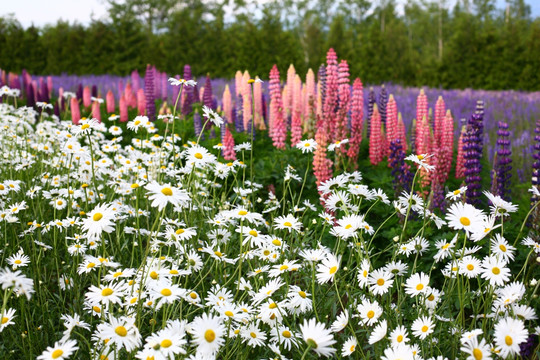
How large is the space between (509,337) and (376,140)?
3.20m

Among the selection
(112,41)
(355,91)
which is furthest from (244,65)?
(355,91)

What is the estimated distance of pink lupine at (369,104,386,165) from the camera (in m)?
4.64

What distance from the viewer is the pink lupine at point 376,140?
4637 millimetres

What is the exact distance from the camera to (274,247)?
2477 mm

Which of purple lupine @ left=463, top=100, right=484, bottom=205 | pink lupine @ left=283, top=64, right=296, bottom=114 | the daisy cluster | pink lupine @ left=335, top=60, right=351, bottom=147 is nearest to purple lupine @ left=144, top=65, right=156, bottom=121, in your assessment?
pink lupine @ left=283, top=64, right=296, bottom=114

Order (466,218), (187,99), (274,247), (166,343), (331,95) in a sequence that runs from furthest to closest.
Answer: (187,99), (331,95), (274,247), (466,218), (166,343)

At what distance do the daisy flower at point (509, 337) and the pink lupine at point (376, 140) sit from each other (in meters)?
3.12

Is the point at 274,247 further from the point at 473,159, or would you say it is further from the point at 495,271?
the point at 473,159

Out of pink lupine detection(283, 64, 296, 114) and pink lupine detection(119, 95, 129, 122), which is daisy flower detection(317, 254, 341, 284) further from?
pink lupine detection(119, 95, 129, 122)

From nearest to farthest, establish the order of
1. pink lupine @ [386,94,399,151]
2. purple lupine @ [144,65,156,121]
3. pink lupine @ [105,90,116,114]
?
1. pink lupine @ [386,94,399,151]
2. purple lupine @ [144,65,156,121]
3. pink lupine @ [105,90,116,114]

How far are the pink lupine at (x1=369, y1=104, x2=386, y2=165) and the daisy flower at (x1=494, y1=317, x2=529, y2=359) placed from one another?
3116 mm

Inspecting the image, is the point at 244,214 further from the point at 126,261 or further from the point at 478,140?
the point at 478,140

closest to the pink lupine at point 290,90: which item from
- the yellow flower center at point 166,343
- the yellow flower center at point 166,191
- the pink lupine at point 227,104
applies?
the pink lupine at point 227,104

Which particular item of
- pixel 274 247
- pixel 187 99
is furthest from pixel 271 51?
pixel 274 247
